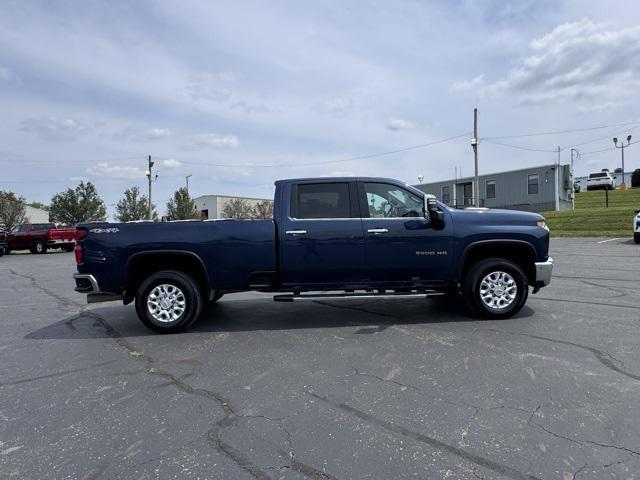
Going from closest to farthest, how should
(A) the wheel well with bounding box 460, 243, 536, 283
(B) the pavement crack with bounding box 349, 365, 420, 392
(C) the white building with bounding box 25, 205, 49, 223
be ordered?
1. (B) the pavement crack with bounding box 349, 365, 420, 392
2. (A) the wheel well with bounding box 460, 243, 536, 283
3. (C) the white building with bounding box 25, 205, 49, 223

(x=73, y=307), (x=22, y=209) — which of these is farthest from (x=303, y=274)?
(x=22, y=209)

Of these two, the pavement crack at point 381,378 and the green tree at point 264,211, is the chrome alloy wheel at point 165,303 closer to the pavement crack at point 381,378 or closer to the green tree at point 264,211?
the green tree at point 264,211

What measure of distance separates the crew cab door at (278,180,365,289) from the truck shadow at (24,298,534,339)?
0.65m

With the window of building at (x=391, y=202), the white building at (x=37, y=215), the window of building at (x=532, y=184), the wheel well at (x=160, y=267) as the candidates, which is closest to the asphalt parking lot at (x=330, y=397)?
the wheel well at (x=160, y=267)

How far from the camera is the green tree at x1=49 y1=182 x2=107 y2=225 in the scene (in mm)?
40219

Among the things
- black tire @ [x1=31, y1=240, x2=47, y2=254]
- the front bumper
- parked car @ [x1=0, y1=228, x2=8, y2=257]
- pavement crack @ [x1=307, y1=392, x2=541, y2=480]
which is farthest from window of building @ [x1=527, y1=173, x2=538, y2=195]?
pavement crack @ [x1=307, y1=392, x2=541, y2=480]

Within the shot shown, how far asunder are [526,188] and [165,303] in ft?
114

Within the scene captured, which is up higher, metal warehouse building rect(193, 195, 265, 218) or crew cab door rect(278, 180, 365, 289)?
metal warehouse building rect(193, 195, 265, 218)

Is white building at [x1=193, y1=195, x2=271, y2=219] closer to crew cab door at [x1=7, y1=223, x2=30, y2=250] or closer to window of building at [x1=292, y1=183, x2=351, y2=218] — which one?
crew cab door at [x1=7, y1=223, x2=30, y2=250]

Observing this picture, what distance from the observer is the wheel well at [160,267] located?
6.05 m

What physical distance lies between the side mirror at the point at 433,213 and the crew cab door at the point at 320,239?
2.95 feet

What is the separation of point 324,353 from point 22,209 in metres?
48.9

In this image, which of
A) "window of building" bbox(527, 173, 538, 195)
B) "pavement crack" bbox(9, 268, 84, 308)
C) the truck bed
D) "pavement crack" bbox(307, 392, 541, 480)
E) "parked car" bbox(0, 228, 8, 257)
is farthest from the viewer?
"window of building" bbox(527, 173, 538, 195)

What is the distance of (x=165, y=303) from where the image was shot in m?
6.05
